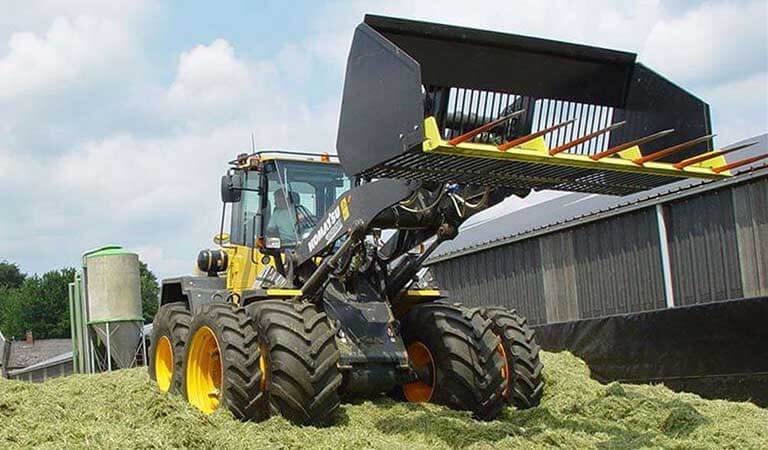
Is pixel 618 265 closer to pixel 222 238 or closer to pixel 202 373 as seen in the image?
pixel 222 238

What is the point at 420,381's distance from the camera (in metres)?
7.89

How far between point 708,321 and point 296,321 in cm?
485

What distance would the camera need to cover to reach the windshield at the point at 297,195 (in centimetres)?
829

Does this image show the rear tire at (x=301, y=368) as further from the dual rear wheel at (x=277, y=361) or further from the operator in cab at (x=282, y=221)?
the operator in cab at (x=282, y=221)

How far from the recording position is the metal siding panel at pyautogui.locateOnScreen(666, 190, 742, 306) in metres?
10.7

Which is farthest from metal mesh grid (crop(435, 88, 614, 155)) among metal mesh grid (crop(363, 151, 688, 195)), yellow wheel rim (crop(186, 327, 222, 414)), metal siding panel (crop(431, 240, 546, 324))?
metal siding panel (crop(431, 240, 546, 324))

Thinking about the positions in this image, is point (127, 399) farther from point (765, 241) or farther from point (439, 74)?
point (765, 241)

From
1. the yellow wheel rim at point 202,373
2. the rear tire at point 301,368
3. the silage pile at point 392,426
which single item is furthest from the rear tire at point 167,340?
the rear tire at point 301,368

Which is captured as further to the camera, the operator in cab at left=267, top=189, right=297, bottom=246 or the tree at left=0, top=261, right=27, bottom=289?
the tree at left=0, top=261, right=27, bottom=289

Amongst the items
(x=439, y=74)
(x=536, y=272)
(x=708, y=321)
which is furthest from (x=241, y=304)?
(x=536, y=272)

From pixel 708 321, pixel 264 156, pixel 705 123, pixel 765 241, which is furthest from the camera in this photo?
pixel 765 241

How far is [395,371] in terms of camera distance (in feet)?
Result: 24.3

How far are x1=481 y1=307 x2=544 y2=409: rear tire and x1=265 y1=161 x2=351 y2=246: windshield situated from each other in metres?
1.84

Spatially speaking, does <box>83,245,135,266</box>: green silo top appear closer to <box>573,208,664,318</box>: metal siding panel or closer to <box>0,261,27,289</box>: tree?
<box>573,208,664,318</box>: metal siding panel
